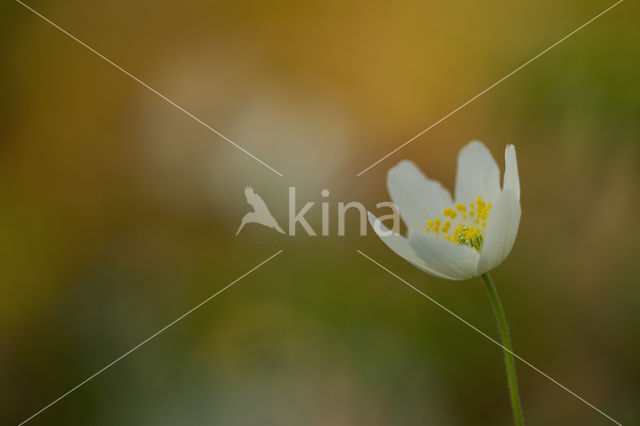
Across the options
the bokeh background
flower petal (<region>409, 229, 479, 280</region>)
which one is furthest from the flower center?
the bokeh background

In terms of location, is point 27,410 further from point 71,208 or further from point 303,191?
point 303,191

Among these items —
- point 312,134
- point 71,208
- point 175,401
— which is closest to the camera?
point 175,401

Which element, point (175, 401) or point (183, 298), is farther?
point (183, 298)

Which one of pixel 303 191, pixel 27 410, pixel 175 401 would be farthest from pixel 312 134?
pixel 27 410

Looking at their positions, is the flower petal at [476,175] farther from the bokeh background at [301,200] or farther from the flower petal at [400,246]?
the bokeh background at [301,200]

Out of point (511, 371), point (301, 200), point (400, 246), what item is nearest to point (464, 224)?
point (400, 246)

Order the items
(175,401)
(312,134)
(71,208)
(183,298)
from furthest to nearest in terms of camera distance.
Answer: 1. (312,134)
2. (71,208)
3. (183,298)
4. (175,401)

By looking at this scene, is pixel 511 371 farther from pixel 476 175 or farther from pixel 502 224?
pixel 476 175

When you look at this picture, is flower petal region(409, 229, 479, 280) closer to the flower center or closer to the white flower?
the white flower
